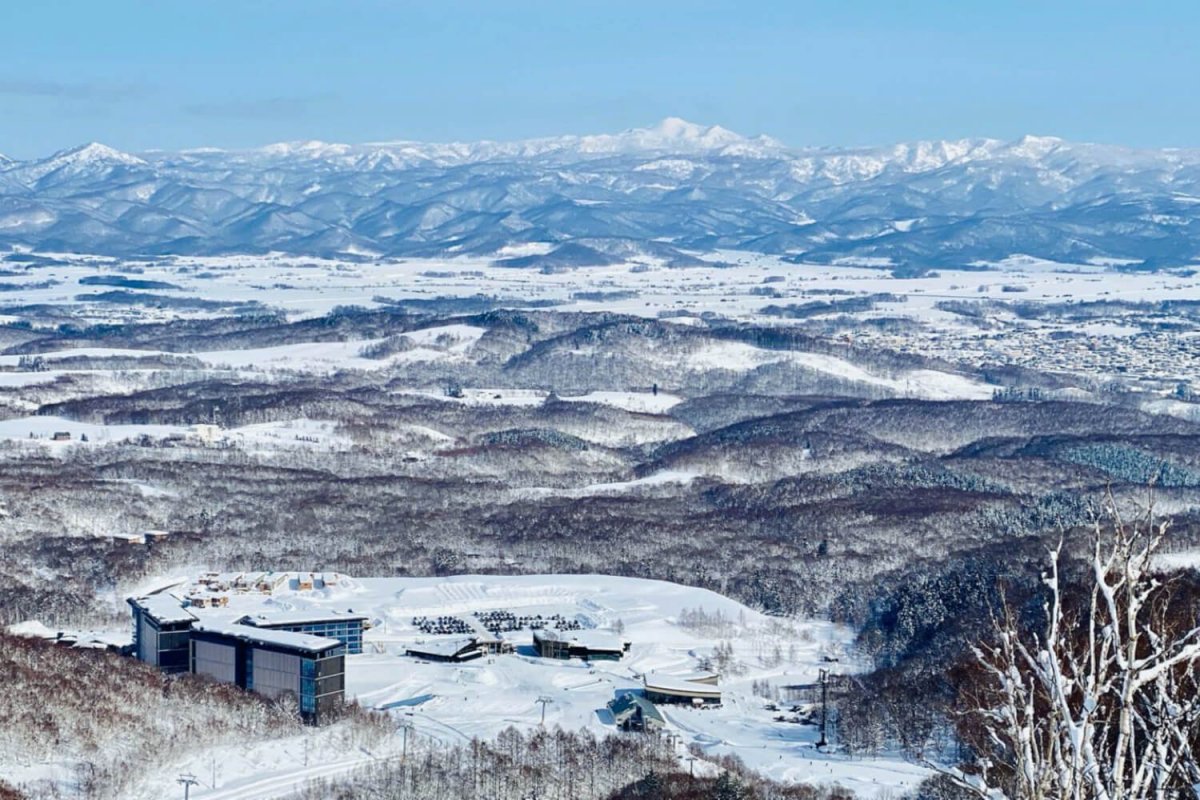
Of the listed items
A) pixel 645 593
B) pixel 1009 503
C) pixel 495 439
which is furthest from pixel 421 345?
pixel 645 593

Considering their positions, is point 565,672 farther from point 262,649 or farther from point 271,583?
point 271,583

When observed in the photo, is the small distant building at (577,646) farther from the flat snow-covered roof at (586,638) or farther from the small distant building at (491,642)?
the small distant building at (491,642)

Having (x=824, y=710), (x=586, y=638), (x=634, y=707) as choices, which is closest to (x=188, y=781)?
(x=634, y=707)

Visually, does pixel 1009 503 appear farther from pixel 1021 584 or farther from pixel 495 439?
pixel 495 439

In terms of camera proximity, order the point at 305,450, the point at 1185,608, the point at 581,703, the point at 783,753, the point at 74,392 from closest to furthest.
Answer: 1. the point at 1185,608
2. the point at 783,753
3. the point at 581,703
4. the point at 305,450
5. the point at 74,392

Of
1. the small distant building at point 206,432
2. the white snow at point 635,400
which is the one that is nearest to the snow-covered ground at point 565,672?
the small distant building at point 206,432

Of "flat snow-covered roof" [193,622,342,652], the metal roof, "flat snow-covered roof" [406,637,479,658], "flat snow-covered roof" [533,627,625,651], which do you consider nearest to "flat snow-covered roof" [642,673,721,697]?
the metal roof
